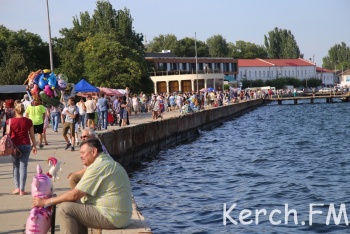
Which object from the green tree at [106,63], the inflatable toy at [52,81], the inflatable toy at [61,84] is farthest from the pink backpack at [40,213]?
the green tree at [106,63]

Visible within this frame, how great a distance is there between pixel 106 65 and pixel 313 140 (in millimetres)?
29412

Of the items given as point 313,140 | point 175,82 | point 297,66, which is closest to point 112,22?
point 175,82

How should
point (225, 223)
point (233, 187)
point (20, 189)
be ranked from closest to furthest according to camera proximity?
point (20, 189) < point (225, 223) < point (233, 187)

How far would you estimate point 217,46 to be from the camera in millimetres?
157625

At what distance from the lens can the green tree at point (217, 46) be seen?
6181 inches

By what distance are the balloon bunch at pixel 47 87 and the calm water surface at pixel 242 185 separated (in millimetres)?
4891

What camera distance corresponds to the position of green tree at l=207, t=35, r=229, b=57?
157 metres

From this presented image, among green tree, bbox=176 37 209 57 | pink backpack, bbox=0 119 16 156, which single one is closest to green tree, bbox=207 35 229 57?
green tree, bbox=176 37 209 57

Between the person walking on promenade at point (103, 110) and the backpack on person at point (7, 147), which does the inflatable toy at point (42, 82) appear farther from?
the backpack on person at point (7, 147)

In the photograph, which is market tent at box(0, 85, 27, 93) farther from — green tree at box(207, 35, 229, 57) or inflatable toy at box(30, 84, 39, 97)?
green tree at box(207, 35, 229, 57)

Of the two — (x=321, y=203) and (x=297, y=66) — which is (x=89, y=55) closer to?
(x=321, y=203)

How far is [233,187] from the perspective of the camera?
16.9 m

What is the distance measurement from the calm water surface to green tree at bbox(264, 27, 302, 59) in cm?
14510

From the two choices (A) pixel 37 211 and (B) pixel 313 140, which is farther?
(B) pixel 313 140
